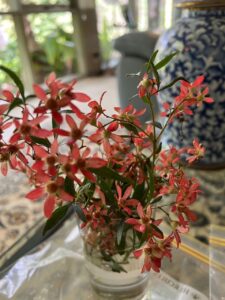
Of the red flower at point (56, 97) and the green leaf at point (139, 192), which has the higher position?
the red flower at point (56, 97)

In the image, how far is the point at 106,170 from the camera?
32cm

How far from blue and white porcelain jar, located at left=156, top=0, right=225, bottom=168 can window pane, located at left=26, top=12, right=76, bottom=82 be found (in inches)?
85.3

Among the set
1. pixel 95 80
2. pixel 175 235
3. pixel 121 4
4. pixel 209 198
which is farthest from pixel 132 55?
pixel 121 4

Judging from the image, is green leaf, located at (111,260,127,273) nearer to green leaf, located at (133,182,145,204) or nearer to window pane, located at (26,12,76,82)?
green leaf, located at (133,182,145,204)

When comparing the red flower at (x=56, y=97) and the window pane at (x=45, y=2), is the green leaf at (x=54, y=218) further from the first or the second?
the window pane at (x=45, y=2)

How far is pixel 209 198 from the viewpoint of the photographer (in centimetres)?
70

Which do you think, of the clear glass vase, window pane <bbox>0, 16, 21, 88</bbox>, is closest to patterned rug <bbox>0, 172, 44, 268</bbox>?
the clear glass vase

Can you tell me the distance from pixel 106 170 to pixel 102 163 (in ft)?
0.12

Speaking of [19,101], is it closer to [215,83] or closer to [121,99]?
[215,83]

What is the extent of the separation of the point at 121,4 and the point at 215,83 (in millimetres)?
2898

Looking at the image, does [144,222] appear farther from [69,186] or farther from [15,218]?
[15,218]

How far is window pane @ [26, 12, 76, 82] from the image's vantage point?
2.71m

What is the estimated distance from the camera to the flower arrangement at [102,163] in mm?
280

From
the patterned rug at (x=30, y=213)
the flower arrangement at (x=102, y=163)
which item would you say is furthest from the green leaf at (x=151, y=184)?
the patterned rug at (x=30, y=213)
